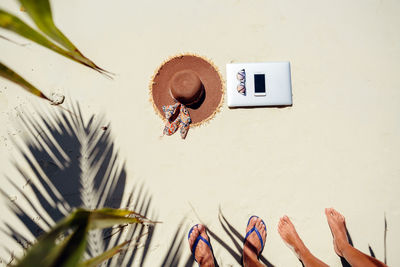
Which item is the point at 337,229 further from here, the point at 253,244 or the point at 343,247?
the point at 253,244

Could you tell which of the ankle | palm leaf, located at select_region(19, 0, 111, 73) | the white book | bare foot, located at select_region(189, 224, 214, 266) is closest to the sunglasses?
the white book

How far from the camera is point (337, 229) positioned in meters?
3.41

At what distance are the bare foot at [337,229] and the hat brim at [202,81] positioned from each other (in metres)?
2.31

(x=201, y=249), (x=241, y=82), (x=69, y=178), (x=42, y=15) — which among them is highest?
(x=42, y=15)

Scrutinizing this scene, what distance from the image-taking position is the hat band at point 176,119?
143 inches

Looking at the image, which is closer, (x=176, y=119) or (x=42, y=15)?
(x=42, y=15)

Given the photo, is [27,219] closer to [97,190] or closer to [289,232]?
[97,190]

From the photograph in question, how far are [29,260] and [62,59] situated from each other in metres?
3.82

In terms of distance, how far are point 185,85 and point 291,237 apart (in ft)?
8.81

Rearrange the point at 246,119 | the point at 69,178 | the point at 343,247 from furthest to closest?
the point at 246,119, the point at 69,178, the point at 343,247

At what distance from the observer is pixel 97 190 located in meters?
3.56

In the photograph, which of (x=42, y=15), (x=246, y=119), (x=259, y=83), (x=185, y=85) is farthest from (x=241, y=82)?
(x=42, y=15)

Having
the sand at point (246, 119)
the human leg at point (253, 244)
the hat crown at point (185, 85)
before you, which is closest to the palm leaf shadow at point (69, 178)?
Result: the sand at point (246, 119)

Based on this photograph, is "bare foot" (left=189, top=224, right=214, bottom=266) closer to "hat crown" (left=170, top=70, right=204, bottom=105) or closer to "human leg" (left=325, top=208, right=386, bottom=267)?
"human leg" (left=325, top=208, right=386, bottom=267)
